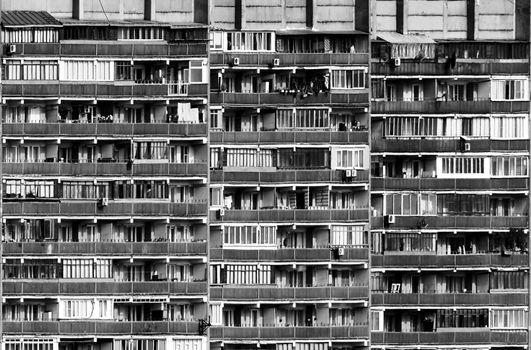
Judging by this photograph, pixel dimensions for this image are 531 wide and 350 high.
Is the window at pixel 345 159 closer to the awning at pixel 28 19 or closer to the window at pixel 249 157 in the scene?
the window at pixel 249 157

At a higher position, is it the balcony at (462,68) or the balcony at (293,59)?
the balcony at (293,59)

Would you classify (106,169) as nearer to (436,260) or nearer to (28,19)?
(28,19)

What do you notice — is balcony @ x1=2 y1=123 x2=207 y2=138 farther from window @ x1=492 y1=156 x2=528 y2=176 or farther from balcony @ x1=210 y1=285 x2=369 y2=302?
window @ x1=492 y1=156 x2=528 y2=176

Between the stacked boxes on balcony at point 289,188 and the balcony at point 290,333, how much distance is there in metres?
0.05

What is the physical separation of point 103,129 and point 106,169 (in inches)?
75.2

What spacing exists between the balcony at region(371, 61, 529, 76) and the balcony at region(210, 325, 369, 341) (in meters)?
12.7

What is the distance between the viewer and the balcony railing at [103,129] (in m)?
138

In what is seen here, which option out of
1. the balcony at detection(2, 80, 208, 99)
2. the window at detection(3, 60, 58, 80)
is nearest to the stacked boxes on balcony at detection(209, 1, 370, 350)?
the balcony at detection(2, 80, 208, 99)

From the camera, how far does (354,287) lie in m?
140

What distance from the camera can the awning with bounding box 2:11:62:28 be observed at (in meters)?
138

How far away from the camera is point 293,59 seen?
140 meters

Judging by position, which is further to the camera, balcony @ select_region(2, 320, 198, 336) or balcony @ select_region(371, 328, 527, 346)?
balcony @ select_region(371, 328, 527, 346)

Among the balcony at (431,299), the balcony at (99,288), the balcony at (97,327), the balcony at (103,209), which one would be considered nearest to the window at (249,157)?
the balcony at (103,209)

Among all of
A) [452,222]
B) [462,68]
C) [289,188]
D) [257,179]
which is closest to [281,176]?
[289,188]
